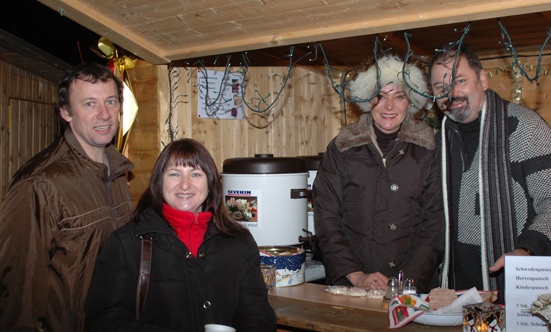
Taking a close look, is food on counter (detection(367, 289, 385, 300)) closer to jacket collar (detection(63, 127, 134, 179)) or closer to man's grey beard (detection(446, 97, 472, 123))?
man's grey beard (detection(446, 97, 472, 123))

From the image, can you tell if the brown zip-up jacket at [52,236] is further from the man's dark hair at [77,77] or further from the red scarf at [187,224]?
the red scarf at [187,224]

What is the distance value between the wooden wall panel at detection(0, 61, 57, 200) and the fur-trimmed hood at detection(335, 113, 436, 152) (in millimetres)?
4782

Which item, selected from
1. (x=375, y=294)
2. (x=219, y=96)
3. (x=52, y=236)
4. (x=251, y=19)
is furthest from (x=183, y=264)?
(x=219, y=96)

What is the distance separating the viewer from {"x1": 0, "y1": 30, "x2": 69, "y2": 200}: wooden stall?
551 cm

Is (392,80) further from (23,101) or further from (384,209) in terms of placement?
(23,101)

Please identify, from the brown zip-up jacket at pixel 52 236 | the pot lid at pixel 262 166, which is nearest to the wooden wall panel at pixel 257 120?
the pot lid at pixel 262 166

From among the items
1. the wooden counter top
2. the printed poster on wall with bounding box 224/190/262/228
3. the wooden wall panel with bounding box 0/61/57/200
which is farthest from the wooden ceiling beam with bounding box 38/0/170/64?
the wooden wall panel with bounding box 0/61/57/200

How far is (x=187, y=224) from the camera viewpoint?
1620 millimetres

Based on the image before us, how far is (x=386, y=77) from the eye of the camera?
7.22 ft

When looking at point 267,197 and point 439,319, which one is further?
point 267,197

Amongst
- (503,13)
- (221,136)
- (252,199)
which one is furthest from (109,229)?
(503,13)

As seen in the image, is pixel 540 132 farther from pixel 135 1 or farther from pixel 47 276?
pixel 47 276

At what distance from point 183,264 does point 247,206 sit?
3.58ft

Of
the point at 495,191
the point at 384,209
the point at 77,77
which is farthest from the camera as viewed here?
the point at 384,209
